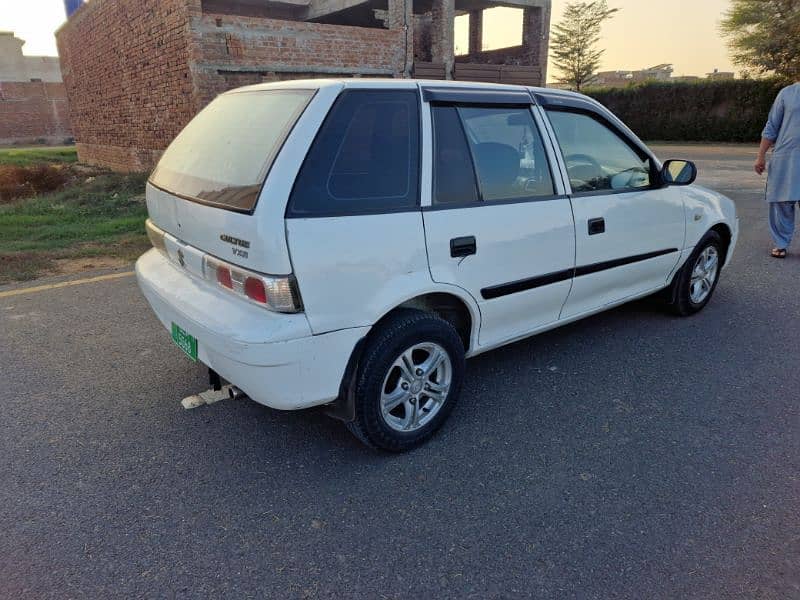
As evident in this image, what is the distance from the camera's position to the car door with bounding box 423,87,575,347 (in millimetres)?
2768

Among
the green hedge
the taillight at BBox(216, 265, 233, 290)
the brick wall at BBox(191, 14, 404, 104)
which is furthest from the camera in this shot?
the green hedge

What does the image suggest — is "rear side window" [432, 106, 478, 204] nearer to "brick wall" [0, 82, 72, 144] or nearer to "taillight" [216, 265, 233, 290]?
"taillight" [216, 265, 233, 290]

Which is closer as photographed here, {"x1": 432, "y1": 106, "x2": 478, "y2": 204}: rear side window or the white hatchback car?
the white hatchback car

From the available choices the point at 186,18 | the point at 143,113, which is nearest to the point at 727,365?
the point at 186,18

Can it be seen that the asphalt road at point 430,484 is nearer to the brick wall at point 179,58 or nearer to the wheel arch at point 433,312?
the wheel arch at point 433,312

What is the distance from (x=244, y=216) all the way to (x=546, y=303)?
6.03 feet

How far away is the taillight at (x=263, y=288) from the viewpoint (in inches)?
89.4

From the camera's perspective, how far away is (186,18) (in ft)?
30.8

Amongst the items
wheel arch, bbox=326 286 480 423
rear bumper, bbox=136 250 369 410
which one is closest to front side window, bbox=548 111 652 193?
wheel arch, bbox=326 286 480 423

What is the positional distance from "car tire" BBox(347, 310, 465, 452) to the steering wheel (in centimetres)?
128

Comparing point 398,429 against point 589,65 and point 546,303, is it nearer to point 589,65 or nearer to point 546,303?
point 546,303

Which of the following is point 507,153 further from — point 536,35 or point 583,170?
point 536,35

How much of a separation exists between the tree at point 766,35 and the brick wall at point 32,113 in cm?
3826

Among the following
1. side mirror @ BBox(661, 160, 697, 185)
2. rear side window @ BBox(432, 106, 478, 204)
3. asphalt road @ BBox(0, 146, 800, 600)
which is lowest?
asphalt road @ BBox(0, 146, 800, 600)
